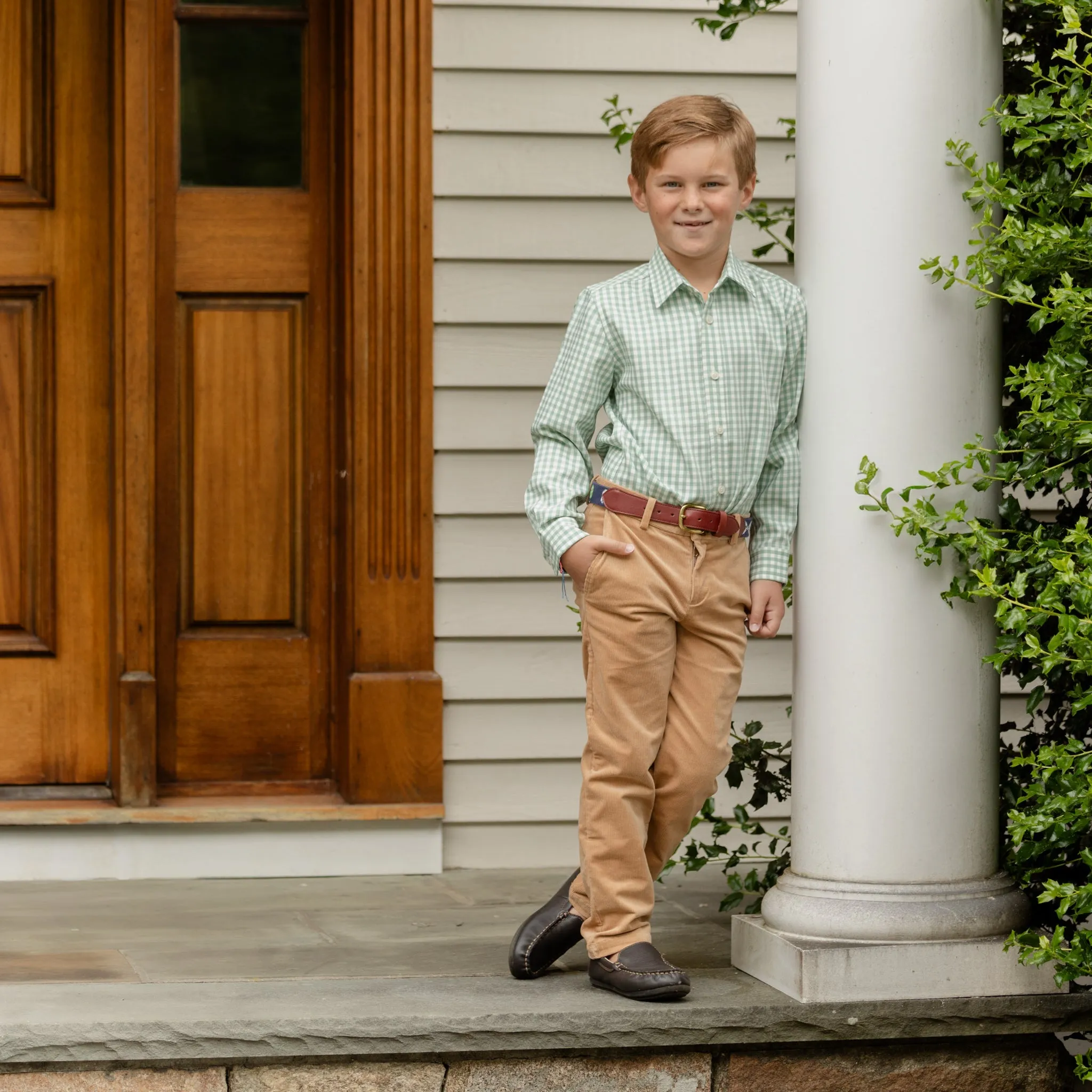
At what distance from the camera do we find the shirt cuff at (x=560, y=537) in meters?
2.75

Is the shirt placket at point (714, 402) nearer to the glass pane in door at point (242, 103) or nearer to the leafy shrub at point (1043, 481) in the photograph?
the leafy shrub at point (1043, 481)

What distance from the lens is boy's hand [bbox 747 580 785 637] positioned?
2.91 m

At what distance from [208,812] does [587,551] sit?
1.69 meters

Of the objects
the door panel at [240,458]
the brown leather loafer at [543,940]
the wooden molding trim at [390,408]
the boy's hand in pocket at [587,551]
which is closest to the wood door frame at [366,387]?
the wooden molding trim at [390,408]

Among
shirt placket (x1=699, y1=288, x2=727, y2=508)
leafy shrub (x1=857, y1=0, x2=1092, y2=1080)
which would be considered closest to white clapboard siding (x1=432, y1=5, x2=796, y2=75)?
leafy shrub (x1=857, y1=0, x2=1092, y2=1080)

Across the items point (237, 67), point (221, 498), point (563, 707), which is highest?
point (237, 67)

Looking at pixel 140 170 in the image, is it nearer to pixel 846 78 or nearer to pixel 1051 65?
pixel 846 78

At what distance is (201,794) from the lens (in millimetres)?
4129

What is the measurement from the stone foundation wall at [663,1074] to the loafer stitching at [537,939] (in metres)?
0.24

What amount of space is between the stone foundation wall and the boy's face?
1415mm

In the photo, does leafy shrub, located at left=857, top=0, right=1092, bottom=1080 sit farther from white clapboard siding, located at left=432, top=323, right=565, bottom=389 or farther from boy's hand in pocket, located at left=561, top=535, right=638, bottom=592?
white clapboard siding, located at left=432, top=323, right=565, bottom=389

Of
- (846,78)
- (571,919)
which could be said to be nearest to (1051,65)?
(846,78)

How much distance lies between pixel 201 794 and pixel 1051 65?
267 centimetres

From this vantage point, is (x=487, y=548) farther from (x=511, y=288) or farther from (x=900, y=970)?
(x=900, y=970)
